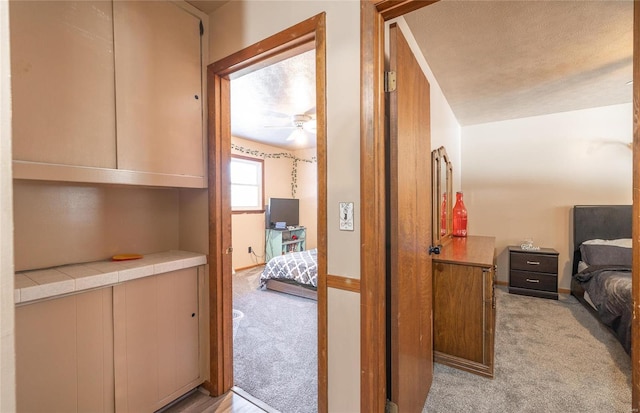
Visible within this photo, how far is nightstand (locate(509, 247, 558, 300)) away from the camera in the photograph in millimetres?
3600

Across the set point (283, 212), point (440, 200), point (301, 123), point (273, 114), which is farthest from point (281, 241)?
point (440, 200)

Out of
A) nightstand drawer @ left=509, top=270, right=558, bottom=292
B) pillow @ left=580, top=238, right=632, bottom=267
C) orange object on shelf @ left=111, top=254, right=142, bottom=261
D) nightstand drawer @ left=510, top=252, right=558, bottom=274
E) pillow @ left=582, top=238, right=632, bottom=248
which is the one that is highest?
orange object on shelf @ left=111, top=254, right=142, bottom=261

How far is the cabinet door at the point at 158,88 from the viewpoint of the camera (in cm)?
148

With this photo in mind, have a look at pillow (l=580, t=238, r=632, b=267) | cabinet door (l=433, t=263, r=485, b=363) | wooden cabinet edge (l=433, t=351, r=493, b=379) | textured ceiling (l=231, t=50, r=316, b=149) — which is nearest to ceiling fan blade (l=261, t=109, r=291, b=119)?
textured ceiling (l=231, t=50, r=316, b=149)

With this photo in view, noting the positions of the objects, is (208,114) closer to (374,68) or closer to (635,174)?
(374,68)

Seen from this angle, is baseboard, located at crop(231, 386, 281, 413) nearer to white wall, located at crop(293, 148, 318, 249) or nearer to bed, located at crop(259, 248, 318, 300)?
bed, located at crop(259, 248, 318, 300)

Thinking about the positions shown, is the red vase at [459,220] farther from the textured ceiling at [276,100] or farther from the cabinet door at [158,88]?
the cabinet door at [158,88]

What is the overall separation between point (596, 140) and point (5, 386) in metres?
5.40

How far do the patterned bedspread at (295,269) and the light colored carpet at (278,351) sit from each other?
261 millimetres

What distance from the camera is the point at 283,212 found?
5.81 meters

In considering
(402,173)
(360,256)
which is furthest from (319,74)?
(360,256)

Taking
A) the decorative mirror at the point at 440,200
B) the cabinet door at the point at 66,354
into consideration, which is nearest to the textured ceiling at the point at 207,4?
the cabinet door at the point at 66,354

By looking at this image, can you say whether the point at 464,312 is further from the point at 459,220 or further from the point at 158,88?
the point at 158,88

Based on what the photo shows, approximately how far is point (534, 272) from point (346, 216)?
3758 mm
